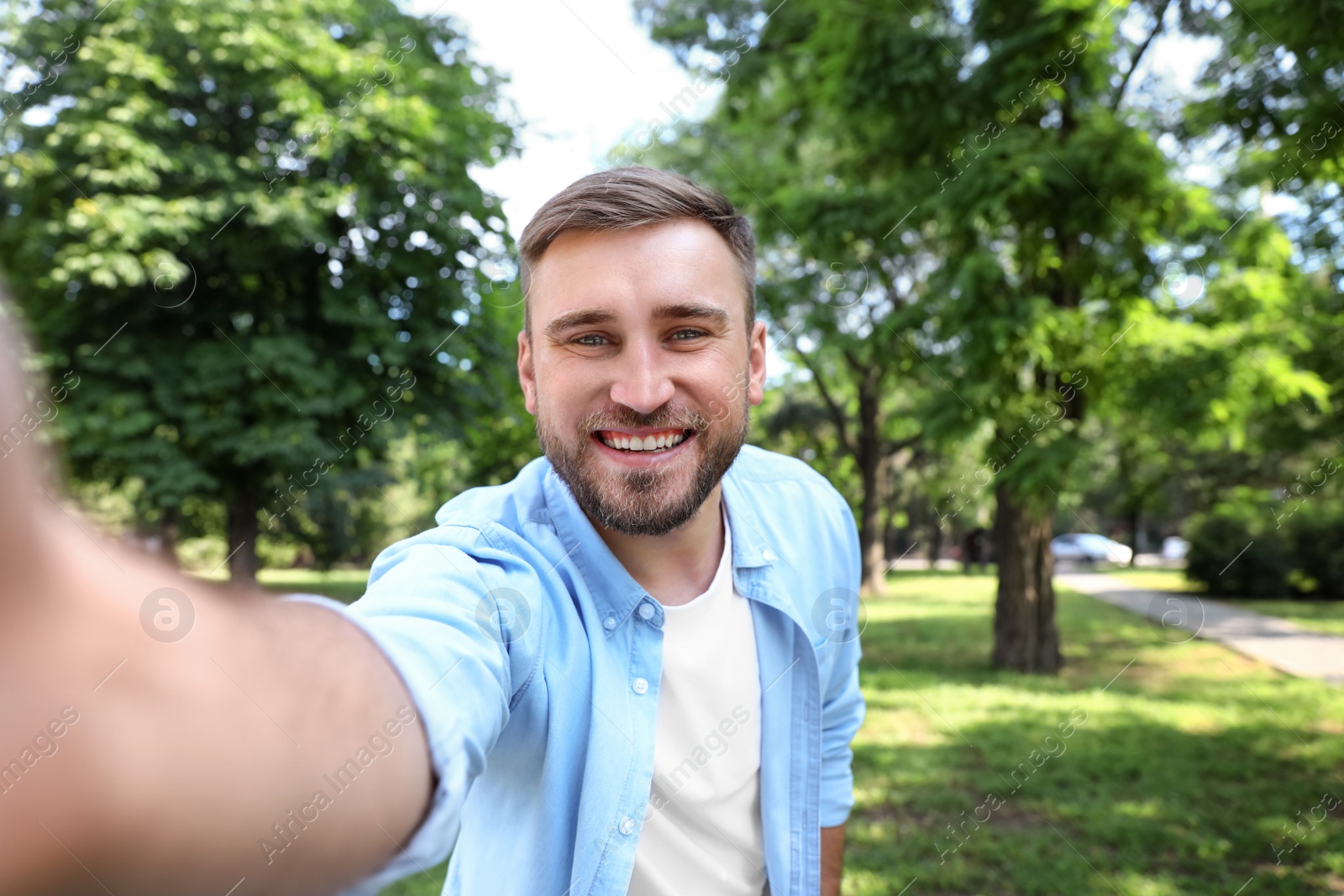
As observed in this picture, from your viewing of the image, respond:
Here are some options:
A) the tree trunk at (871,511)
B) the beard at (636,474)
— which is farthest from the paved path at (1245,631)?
the beard at (636,474)

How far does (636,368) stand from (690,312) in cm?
15

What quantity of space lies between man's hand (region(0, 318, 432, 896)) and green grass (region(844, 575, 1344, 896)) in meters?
4.89

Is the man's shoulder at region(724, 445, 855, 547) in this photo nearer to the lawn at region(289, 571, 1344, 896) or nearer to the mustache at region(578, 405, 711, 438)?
the mustache at region(578, 405, 711, 438)

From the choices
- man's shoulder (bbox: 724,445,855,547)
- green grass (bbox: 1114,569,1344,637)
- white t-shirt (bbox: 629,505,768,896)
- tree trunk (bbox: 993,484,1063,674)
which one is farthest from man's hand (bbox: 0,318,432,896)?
green grass (bbox: 1114,569,1344,637)

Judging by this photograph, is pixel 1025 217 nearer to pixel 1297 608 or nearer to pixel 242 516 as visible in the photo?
pixel 242 516

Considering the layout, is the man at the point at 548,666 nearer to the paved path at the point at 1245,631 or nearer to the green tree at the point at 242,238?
the green tree at the point at 242,238

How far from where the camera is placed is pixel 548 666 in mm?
1622

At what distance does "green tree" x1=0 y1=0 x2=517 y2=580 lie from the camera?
10344 mm

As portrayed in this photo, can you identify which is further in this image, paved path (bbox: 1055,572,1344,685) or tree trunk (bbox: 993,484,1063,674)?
paved path (bbox: 1055,572,1344,685)

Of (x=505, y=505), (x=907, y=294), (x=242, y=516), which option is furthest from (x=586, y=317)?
(x=907, y=294)

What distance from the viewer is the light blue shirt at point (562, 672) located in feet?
3.77

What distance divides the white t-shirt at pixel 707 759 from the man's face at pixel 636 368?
1.04 feet

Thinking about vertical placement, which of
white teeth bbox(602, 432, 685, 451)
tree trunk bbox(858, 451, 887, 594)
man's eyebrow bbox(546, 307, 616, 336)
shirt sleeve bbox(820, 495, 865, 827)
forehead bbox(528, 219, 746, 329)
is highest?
forehead bbox(528, 219, 746, 329)

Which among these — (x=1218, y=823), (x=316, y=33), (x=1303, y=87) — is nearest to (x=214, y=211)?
(x=316, y=33)
